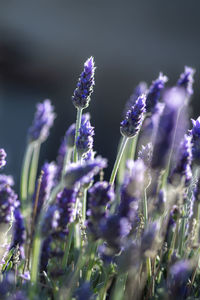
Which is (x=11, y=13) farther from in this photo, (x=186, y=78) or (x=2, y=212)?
(x=2, y=212)

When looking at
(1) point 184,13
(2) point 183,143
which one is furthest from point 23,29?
(2) point 183,143

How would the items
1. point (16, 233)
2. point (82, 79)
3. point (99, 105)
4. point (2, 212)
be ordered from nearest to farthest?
point (2, 212) < point (16, 233) < point (82, 79) < point (99, 105)

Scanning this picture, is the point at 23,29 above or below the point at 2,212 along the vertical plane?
above

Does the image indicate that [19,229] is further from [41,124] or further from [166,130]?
[166,130]

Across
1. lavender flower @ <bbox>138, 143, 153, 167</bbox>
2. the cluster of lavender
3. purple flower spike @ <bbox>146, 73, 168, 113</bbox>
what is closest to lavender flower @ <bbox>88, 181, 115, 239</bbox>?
the cluster of lavender

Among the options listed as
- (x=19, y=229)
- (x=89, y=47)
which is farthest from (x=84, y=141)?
(x=89, y=47)

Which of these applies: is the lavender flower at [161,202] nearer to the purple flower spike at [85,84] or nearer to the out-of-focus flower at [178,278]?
the out-of-focus flower at [178,278]
